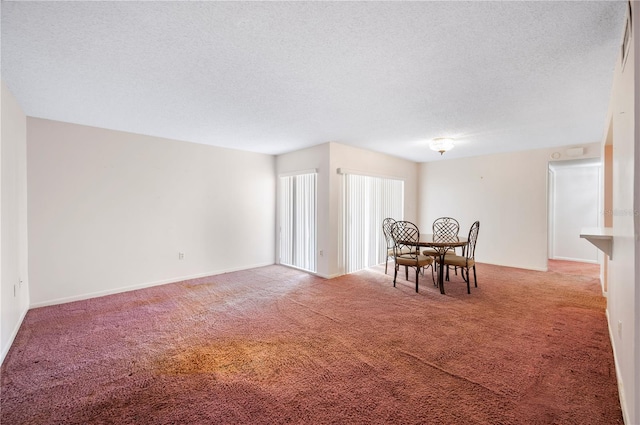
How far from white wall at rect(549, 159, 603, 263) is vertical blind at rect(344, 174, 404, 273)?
12.2 feet

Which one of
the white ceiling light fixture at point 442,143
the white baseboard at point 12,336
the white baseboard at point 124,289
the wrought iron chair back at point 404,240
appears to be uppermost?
the white ceiling light fixture at point 442,143

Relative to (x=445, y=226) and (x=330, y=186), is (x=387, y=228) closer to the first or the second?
(x=445, y=226)

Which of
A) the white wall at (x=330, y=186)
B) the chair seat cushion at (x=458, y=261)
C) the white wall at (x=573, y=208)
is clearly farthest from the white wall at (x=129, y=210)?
the white wall at (x=573, y=208)

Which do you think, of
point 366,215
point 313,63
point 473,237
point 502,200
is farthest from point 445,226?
point 313,63

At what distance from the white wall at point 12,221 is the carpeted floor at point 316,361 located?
9.2 inches

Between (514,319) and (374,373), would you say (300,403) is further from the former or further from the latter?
(514,319)

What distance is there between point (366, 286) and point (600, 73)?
3471mm

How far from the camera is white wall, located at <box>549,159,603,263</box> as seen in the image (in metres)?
6.25

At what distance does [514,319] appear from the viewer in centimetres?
302

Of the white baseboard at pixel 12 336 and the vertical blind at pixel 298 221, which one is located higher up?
the vertical blind at pixel 298 221

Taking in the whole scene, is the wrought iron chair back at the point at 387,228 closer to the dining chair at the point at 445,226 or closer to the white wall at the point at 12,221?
the dining chair at the point at 445,226

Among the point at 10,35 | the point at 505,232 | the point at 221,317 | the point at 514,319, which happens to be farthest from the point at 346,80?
the point at 505,232

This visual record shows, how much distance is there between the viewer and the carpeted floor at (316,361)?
1700 millimetres

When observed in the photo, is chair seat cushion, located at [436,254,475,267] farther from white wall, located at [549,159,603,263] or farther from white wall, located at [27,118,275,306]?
white wall, located at [549,159,603,263]
